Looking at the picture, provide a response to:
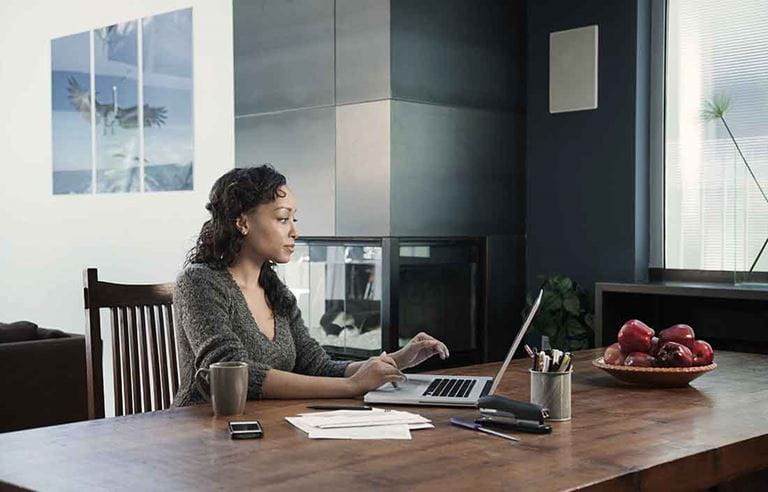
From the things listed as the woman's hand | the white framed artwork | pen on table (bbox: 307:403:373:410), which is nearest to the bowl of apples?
the woman's hand

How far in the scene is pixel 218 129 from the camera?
5.55 meters

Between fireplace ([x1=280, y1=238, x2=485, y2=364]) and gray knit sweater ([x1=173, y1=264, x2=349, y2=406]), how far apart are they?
5.35ft

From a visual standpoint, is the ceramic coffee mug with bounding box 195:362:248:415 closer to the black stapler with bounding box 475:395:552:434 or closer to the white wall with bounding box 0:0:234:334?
the black stapler with bounding box 475:395:552:434

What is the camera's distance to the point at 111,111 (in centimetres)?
622

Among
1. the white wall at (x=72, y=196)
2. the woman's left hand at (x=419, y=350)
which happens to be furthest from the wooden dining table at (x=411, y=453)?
the white wall at (x=72, y=196)

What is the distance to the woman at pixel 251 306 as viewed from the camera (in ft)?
7.61

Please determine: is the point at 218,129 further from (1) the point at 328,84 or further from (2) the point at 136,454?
(2) the point at 136,454

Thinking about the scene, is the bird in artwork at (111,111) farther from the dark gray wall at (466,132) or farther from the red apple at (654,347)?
the red apple at (654,347)

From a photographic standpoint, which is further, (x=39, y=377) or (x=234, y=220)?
(x=39, y=377)

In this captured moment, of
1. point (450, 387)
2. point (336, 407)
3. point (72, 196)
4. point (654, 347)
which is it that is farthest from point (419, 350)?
point (72, 196)

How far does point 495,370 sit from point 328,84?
2.21 metres

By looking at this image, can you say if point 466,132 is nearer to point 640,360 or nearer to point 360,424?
point 640,360

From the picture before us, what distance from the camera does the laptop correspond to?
6.96ft

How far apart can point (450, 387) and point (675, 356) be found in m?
0.53
